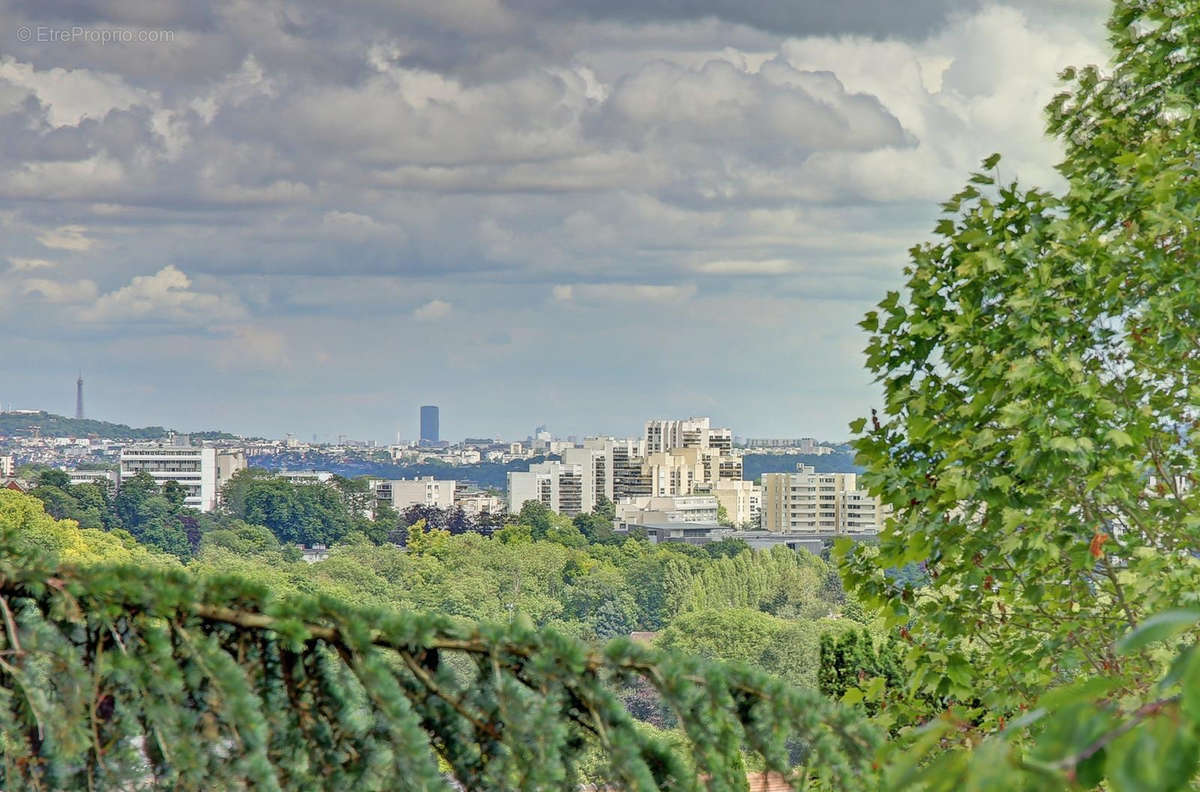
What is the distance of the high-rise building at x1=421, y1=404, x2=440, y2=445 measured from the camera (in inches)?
5767

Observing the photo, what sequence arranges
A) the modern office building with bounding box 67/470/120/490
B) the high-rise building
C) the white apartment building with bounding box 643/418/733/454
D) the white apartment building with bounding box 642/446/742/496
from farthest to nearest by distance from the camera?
the high-rise building → the white apartment building with bounding box 643/418/733/454 → the white apartment building with bounding box 642/446/742/496 → the modern office building with bounding box 67/470/120/490

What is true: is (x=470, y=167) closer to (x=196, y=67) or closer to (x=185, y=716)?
(x=196, y=67)

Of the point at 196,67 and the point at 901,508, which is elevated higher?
the point at 196,67

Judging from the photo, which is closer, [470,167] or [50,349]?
[470,167]

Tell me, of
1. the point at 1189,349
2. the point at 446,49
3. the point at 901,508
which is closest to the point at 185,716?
the point at 901,508

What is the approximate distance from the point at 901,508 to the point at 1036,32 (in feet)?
101

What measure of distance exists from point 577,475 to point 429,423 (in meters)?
66.9

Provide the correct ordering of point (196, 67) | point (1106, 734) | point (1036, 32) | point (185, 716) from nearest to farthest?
point (1106, 734) → point (185, 716) → point (1036, 32) → point (196, 67)

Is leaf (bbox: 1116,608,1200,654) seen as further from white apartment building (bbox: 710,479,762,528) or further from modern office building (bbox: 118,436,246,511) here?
white apartment building (bbox: 710,479,762,528)

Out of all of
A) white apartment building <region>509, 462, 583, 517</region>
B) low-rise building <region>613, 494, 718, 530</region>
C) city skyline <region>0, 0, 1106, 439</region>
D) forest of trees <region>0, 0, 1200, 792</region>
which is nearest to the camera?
forest of trees <region>0, 0, 1200, 792</region>

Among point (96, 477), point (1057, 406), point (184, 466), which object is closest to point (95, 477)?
point (96, 477)

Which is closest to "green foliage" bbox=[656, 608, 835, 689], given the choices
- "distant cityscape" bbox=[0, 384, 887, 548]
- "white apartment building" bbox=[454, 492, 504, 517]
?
"distant cityscape" bbox=[0, 384, 887, 548]

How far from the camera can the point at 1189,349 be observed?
3.47 metres

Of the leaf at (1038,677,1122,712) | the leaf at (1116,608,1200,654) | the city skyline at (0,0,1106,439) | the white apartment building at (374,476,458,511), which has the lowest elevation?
the white apartment building at (374,476,458,511)
